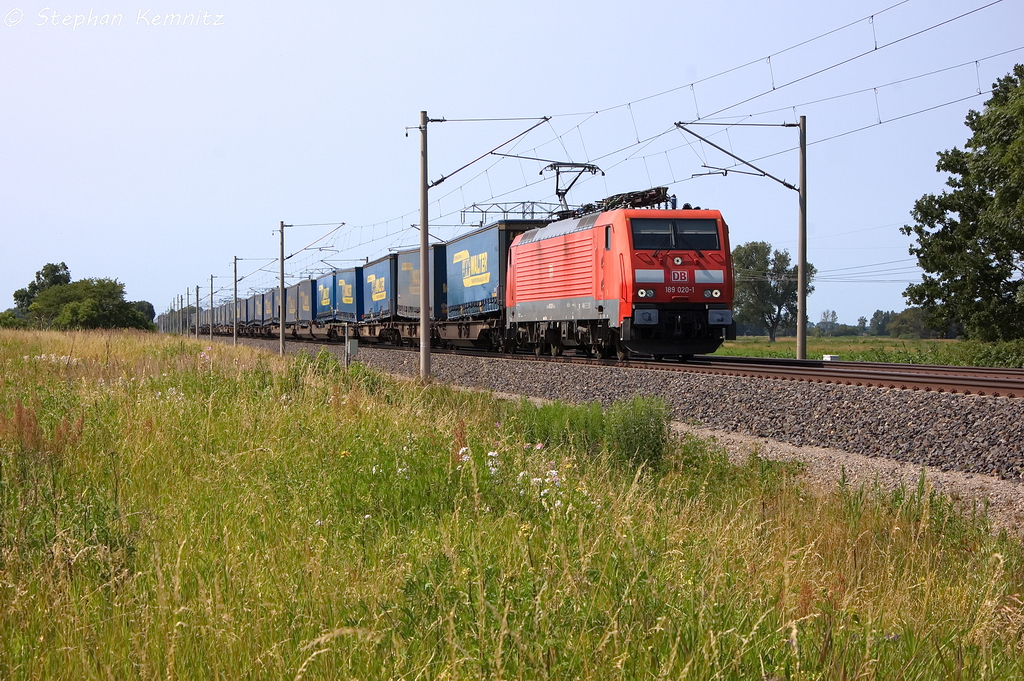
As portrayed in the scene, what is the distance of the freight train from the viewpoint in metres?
18.4

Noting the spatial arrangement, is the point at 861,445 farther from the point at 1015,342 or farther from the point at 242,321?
the point at 242,321

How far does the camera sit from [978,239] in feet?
112

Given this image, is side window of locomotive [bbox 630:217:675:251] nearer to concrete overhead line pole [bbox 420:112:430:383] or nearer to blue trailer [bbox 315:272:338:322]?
concrete overhead line pole [bbox 420:112:430:383]

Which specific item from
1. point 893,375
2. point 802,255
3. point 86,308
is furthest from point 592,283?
point 86,308

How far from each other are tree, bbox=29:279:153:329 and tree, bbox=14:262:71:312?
21842mm

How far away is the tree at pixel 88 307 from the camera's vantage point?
2731 inches

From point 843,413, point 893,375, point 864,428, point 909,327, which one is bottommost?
point 864,428

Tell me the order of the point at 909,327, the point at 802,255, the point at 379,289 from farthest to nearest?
1. the point at 909,327
2. the point at 379,289
3. the point at 802,255

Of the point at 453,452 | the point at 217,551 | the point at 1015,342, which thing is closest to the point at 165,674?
the point at 217,551

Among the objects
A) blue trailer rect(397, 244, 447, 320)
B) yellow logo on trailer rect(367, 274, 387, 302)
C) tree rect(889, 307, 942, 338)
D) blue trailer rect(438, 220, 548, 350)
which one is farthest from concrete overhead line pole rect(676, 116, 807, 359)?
tree rect(889, 307, 942, 338)

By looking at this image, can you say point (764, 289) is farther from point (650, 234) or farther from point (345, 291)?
point (650, 234)

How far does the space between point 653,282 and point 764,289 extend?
9533 cm

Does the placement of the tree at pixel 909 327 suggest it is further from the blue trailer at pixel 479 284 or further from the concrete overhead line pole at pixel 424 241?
the concrete overhead line pole at pixel 424 241

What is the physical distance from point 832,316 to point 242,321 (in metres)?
138
